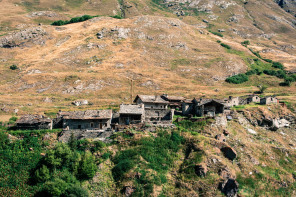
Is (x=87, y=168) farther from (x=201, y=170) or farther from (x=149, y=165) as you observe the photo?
(x=201, y=170)

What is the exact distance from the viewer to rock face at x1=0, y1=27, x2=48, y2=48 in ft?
466

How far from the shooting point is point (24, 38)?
5837 inches

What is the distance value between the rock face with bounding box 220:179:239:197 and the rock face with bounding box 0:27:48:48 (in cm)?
14101

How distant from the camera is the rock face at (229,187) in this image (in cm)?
3844

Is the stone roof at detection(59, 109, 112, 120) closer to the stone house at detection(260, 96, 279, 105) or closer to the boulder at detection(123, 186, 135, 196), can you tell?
the boulder at detection(123, 186, 135, 196)

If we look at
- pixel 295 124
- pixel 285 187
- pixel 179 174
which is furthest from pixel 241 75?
pixel 179 174

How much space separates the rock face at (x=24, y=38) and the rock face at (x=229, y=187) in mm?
141009

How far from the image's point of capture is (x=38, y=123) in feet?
161

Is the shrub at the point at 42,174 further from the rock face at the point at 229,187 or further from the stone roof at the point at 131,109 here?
the rock face at the point at 229,187

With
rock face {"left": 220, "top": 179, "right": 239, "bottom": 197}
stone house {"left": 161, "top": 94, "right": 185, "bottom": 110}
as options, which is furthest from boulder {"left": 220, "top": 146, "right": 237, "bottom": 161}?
stone house {"left": 161, "top": 94, "right": 185, "bottom": 110}

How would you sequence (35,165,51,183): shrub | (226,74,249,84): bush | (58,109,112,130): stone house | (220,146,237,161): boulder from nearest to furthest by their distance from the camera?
(35,165,51,183): shrub → (220,146,237,161): boulder → (58,109,112,130): stone house → (226,74,249,84): bush

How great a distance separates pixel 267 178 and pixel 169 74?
87.5 meters

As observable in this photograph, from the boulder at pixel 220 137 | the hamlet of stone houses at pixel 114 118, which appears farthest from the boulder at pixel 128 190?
the boulder at pixel 220 137

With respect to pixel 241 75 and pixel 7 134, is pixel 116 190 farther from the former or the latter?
pixel 241 75
